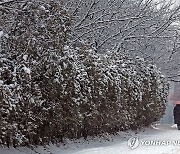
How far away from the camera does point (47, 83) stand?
7984mm

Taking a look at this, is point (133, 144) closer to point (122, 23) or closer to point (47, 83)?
point (47, 83)

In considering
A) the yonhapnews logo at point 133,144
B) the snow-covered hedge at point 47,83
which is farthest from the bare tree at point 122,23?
the yonhapnews logo at point 133,144

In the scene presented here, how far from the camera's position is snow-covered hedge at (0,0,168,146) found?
7.22m

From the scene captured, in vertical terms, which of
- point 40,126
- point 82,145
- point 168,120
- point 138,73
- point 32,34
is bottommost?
point 168,120

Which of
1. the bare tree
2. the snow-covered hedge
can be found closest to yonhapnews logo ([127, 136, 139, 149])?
the snow-covered hedge

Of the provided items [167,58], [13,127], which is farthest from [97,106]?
[167,58]

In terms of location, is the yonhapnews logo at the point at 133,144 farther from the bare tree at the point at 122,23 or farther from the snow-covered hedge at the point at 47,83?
the bare tree at the point at 122,23

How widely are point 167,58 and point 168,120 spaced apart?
71.2 ft

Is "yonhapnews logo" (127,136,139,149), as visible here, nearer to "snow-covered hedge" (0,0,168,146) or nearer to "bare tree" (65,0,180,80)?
"snow-covered hedge" (0,0,168,146)

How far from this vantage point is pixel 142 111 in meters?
13.4


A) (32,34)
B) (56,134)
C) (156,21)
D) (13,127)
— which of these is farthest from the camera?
(156,21)

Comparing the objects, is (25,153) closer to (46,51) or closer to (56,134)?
(56,134)

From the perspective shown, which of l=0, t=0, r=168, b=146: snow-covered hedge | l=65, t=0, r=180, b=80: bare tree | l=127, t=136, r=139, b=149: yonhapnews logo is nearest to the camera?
l=0, t=0, r=168, b=146: snow-covered hedge

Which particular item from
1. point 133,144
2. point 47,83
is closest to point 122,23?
point 133,144
